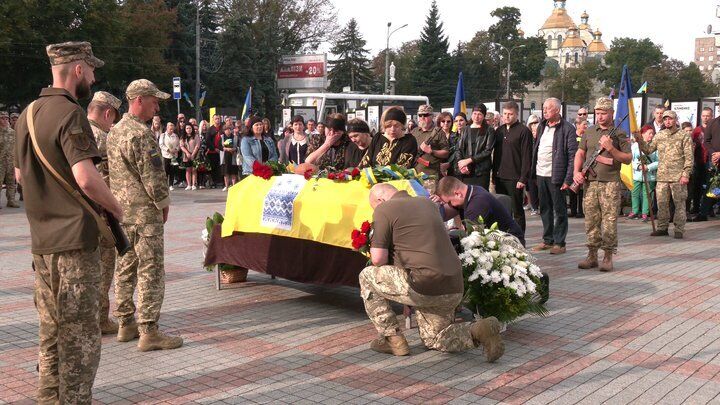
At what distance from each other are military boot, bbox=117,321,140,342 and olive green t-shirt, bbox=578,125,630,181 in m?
5.77

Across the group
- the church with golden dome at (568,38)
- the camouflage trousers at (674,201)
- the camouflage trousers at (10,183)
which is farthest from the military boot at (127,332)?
the church with golden dome at (568,38)

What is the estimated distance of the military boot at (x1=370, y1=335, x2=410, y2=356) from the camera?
583cm

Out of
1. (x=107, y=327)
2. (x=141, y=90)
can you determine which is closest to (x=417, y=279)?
(x=141, y=90)

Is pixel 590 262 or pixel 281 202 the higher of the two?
pixel 281 202

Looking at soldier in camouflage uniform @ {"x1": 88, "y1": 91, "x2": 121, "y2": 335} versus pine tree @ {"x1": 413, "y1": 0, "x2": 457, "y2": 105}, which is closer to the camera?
soldier in camouflage uniform @ {"x1": 88, "y1": 91, "x2": 121, "y2": 335}

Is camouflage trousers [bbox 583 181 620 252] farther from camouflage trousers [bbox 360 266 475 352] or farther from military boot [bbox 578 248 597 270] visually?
camouflage trousers [bbox 360 266 475 352]

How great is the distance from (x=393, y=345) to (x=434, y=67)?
78.5m

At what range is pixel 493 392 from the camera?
16.6 ft

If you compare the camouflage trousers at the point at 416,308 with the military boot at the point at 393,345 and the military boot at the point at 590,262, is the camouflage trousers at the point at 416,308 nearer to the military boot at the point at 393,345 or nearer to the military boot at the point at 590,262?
the military boot at the point at 393,345

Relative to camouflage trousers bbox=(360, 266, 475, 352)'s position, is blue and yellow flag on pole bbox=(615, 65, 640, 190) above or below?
above

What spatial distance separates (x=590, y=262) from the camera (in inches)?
373

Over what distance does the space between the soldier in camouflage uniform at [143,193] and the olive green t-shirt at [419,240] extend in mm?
1711

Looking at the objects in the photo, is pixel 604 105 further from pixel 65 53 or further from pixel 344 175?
pixel 65 53

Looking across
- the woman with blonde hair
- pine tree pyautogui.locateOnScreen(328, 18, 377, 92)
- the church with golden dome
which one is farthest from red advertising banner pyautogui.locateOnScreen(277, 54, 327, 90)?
the church with golden dome
